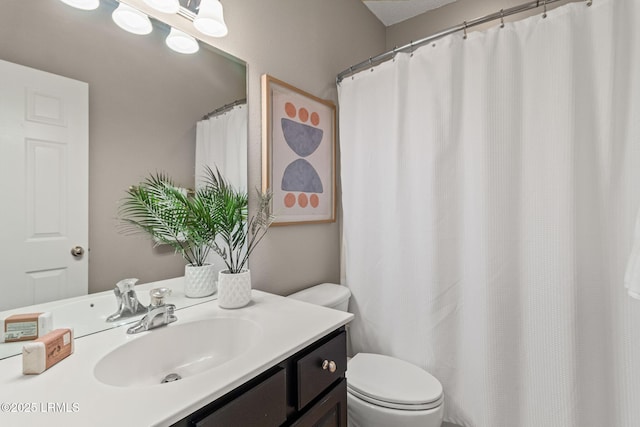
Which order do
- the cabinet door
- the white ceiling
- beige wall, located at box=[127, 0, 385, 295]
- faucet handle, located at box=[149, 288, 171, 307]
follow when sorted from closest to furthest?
the cabinet door, faucet handle, located at box=[149, 288, 171, 307], beige wall, located at box=[127, 0, 385, 295], the white ceiling

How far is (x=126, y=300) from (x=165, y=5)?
100cm

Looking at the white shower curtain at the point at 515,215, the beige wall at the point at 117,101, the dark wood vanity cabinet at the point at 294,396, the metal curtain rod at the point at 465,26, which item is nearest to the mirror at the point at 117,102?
the beige wall at the point at 117,101

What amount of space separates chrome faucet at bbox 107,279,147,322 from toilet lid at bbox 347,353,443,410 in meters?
0.89

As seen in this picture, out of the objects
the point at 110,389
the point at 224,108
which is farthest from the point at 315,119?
the point at 110,389

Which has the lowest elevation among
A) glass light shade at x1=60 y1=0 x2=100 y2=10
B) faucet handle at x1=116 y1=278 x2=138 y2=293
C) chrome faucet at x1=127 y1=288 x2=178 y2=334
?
chrome faucet at x1=127 y1=288 x2=178 y2=334

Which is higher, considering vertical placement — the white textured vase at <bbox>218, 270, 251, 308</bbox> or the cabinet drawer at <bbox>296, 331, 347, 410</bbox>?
the white textured vase at <bbox>218, 270, 251, 308</bbox>

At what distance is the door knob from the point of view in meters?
0.85

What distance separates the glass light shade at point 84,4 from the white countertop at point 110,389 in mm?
944

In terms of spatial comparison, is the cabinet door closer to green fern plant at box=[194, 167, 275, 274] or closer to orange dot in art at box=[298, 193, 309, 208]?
green fern plant at box=[194, 167, 275, 274]

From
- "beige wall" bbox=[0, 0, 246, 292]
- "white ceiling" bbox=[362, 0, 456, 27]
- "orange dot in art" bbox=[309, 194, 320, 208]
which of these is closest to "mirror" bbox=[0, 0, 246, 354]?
"beige wall" bbox=[0, 0, 246, 292]

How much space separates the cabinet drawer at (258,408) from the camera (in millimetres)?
619

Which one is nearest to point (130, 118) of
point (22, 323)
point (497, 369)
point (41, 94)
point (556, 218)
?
point (41, 94)

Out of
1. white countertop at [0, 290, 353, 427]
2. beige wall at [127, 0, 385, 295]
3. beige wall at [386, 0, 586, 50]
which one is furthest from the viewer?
beige wall at [386, 0, 586, 50]

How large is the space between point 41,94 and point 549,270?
1.74 metres
